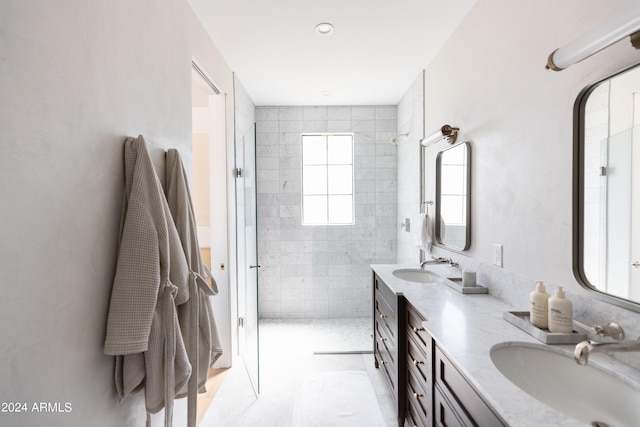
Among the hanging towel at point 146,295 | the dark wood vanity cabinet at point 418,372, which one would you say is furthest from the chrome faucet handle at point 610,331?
the hanging towel at point 146,295

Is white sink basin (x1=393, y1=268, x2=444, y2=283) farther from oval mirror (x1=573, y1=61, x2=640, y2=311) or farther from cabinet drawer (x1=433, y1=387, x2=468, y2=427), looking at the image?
oval mirror (x1=573, y1=61, x2=640, y2=311)

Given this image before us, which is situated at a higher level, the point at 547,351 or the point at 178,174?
the point at 178,174

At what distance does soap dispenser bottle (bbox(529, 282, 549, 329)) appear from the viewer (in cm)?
110

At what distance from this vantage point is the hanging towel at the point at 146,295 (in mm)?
988

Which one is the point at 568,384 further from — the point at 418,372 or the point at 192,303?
the point at 192,303

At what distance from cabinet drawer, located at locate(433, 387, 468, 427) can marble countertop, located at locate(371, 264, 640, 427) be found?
176 millimetres

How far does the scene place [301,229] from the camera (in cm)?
361

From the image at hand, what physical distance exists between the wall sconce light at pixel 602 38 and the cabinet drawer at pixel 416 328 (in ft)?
3.62

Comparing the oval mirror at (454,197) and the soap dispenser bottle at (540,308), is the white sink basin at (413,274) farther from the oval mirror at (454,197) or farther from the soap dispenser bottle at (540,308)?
the soap dispenser bottle at (540,308)

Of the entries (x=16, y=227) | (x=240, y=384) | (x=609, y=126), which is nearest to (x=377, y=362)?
(x=240, y=384)

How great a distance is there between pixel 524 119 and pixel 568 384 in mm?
1053

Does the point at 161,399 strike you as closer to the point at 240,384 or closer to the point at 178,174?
the point at 178,174

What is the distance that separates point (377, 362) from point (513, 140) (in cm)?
192

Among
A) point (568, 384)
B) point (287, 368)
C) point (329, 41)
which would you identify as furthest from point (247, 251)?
point (568, 384)
